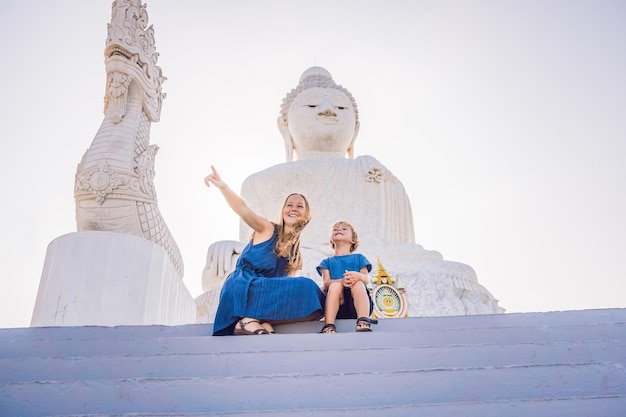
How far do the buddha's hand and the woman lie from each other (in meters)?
2.23

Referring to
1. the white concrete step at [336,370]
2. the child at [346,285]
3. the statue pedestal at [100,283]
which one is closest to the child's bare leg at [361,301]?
the child at [346,285]

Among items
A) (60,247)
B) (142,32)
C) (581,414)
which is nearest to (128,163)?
(60,247)

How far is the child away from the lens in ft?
10.2

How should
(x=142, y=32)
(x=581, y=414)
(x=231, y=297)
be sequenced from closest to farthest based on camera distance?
(x=581, y=414) → (x=231, y=297) → (x=142, y=32)

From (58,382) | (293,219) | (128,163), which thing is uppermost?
(128,163)

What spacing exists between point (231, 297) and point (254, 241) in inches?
17.0

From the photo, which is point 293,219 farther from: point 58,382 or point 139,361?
point 58,382

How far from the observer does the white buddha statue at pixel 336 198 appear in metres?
5.59

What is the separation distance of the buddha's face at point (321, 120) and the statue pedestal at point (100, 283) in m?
3.69

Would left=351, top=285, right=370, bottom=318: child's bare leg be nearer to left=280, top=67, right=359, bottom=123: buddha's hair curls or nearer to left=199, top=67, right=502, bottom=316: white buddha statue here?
left=199, top=67, right=502, bottom=316: white buddha statue

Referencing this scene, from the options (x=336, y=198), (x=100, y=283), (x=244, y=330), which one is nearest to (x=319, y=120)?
(x=336, y=198)

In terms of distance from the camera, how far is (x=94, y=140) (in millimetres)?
5363

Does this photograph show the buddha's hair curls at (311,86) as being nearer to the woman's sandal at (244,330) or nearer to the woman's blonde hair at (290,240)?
the woman's blonde hair at (290,240)

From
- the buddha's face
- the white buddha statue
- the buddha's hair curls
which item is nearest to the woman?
the white buddha statue
